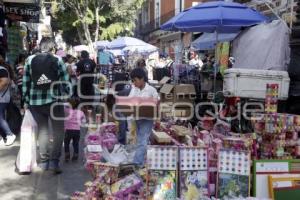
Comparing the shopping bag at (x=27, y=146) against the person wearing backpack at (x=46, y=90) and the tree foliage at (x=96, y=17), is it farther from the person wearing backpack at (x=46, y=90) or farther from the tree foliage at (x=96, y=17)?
the tree foliage at (x=96, y=17)

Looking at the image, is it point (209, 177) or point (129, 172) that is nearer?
point (209, 177)

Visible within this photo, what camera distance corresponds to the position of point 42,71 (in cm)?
613

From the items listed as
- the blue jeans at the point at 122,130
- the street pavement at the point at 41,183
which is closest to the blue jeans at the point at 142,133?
the street pavement at the point at 41,183

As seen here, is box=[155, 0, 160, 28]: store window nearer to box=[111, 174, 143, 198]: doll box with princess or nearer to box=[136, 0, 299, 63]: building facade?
box=[136, 0, 299, 63]: building facade

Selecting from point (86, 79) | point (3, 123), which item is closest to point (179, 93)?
point (86, 79)

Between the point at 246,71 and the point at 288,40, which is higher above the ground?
the point at 288,40

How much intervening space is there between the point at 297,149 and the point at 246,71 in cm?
356

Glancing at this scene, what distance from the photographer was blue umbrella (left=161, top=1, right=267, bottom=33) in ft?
30.2

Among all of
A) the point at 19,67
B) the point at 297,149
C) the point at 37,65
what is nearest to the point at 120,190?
the point at 297,149

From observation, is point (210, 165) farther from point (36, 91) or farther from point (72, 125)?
point (72, 125)

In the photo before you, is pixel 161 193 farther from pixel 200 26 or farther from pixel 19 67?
pixel 19 67

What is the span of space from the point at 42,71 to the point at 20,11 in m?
6.34

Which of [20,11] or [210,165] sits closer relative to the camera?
[210,165]

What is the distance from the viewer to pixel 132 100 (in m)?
5.82
